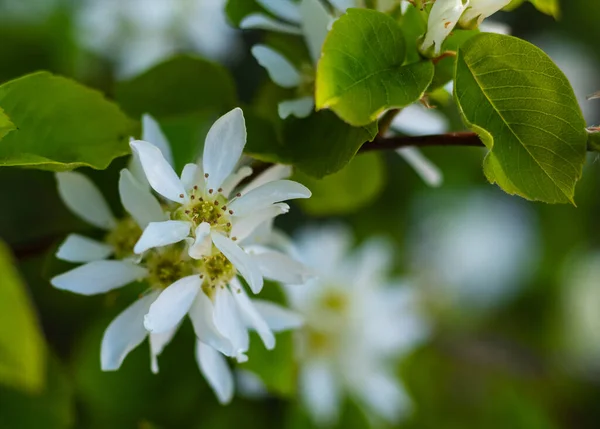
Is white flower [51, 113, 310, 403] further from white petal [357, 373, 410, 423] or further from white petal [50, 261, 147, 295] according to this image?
white petal [357, 373, 410, 423]

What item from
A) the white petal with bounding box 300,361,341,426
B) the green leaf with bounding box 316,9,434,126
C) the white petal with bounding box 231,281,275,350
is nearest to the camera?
the green leaf with bounding box 316,9,434,126

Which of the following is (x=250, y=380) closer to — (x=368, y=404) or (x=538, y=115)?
(x=368, y=404)

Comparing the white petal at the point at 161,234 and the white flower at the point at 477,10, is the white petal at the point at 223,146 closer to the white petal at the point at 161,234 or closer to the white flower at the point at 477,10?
the white petal at the point at 161,234

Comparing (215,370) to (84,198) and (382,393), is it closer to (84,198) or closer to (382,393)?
(84,198)

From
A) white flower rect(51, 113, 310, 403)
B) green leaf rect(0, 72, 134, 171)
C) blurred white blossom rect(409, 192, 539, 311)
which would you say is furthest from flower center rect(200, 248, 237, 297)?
blurred white blossom rect(409, 192, 539, 311)

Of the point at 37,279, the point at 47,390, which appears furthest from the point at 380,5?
the point at 37,279

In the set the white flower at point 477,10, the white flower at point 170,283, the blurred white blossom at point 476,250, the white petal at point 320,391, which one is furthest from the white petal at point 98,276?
the blurred white blossom at point 476,250
